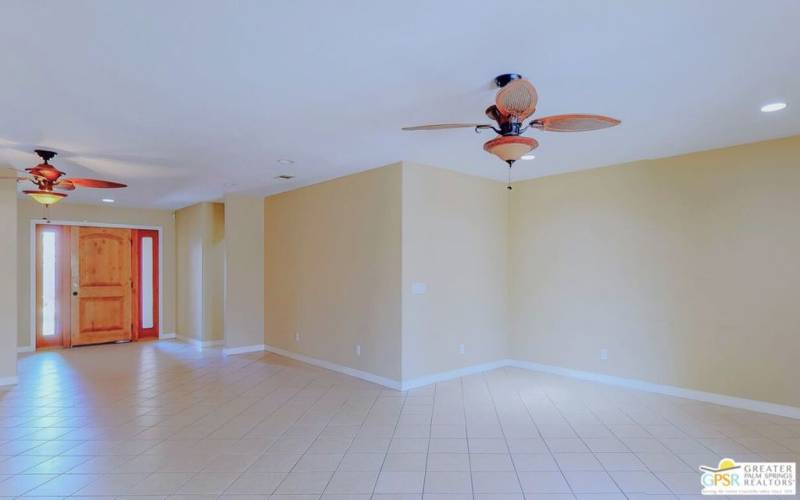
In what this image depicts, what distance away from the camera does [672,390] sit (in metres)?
4.84

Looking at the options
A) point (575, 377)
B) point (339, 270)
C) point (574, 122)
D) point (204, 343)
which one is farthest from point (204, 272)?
point (574, 122)

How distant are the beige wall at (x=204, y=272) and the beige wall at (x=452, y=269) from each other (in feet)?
14.3

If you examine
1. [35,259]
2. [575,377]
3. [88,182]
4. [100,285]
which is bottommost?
[575,377]

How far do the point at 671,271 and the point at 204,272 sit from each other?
6.96 meters

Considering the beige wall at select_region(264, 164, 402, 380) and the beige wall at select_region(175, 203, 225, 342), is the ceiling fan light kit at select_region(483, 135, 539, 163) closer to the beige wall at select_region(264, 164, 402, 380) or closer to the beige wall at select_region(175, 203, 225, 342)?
the beige wall at select_region(264, 164, 402, 380)

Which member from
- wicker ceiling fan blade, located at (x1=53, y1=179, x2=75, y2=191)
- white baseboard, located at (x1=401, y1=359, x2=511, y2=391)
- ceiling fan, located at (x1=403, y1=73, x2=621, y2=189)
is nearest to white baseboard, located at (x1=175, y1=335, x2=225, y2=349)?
wicker ceiling fan blade, located at (x1=53, y1=179, x2=75, y2=191)

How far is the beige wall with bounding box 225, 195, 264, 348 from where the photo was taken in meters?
7.12

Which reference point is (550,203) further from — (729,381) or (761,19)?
(761,19)

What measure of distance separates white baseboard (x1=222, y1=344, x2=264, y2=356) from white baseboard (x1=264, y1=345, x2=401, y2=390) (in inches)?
6.2

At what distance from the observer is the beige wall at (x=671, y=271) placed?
4254 millimetres

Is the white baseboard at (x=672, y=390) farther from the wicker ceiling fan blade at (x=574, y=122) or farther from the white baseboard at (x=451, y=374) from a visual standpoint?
the wicker ceiling fan blade at (x=574, y=122)

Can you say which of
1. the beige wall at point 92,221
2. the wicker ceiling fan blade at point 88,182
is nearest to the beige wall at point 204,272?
the beige wall at point 92,221

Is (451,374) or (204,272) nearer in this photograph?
(451,374)

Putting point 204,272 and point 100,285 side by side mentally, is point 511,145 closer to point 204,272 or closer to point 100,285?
point 204,272
